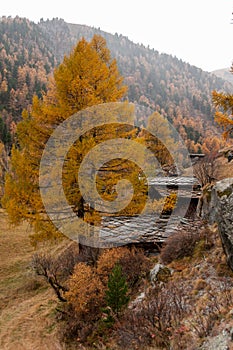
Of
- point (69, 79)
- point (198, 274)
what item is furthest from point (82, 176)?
point (198, 274)

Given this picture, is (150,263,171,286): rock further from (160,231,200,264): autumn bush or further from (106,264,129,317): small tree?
(106,264,129,317): small tree

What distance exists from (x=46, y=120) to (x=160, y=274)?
262 inches

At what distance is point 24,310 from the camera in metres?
9.22

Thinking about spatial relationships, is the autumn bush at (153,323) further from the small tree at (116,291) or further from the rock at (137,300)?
the rock at (137,300)

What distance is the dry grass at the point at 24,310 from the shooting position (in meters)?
7.37

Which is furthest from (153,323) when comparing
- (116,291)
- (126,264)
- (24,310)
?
(24,310)

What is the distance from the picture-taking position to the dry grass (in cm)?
737

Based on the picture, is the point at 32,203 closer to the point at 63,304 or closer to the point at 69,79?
the point at 63,304

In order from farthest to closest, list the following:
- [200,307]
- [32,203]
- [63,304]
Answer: [32,203]
[63,304]
[200,307]

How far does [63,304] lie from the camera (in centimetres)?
841

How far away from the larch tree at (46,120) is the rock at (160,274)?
12.5ft

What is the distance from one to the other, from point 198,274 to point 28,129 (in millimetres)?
7464

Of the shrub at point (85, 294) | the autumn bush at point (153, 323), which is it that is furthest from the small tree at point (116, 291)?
the shrub at point (85, 294)

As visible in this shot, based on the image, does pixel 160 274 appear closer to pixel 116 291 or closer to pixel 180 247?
pixel 180 247
